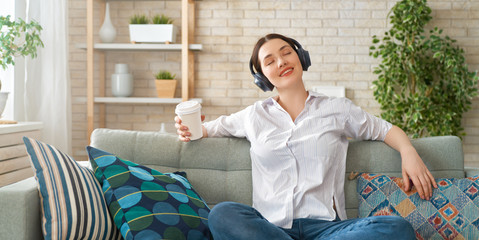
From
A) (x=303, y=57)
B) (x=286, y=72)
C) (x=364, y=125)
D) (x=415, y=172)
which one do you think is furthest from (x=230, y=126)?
(x=415, y=172)

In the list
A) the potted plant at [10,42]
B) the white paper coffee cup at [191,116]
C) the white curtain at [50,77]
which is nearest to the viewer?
the white paper coffee cup at [191,116]

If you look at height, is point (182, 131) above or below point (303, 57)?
below

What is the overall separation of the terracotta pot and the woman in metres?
1.67

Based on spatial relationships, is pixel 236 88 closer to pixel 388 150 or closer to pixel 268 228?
pixel 388 150

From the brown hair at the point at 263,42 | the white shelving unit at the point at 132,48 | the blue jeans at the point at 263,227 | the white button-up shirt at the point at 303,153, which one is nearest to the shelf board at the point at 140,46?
the white shelving unit at the point at 132,48

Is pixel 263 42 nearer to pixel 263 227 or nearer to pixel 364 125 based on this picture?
pixel 364 125

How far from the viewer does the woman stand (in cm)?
180

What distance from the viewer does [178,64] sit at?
396 centimetres

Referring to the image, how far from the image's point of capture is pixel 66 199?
4.94 ft

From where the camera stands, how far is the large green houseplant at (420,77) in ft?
11.9

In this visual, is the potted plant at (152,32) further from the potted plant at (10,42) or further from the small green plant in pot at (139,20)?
the potted plant at (10,42)

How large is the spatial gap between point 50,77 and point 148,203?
218 centimetres

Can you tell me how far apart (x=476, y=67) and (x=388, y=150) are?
2324 millimetres

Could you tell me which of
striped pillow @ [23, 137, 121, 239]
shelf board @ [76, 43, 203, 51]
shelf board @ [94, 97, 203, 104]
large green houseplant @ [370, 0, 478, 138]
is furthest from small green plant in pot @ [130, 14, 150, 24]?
striped pillow @ [23, 137, 121, 239]
